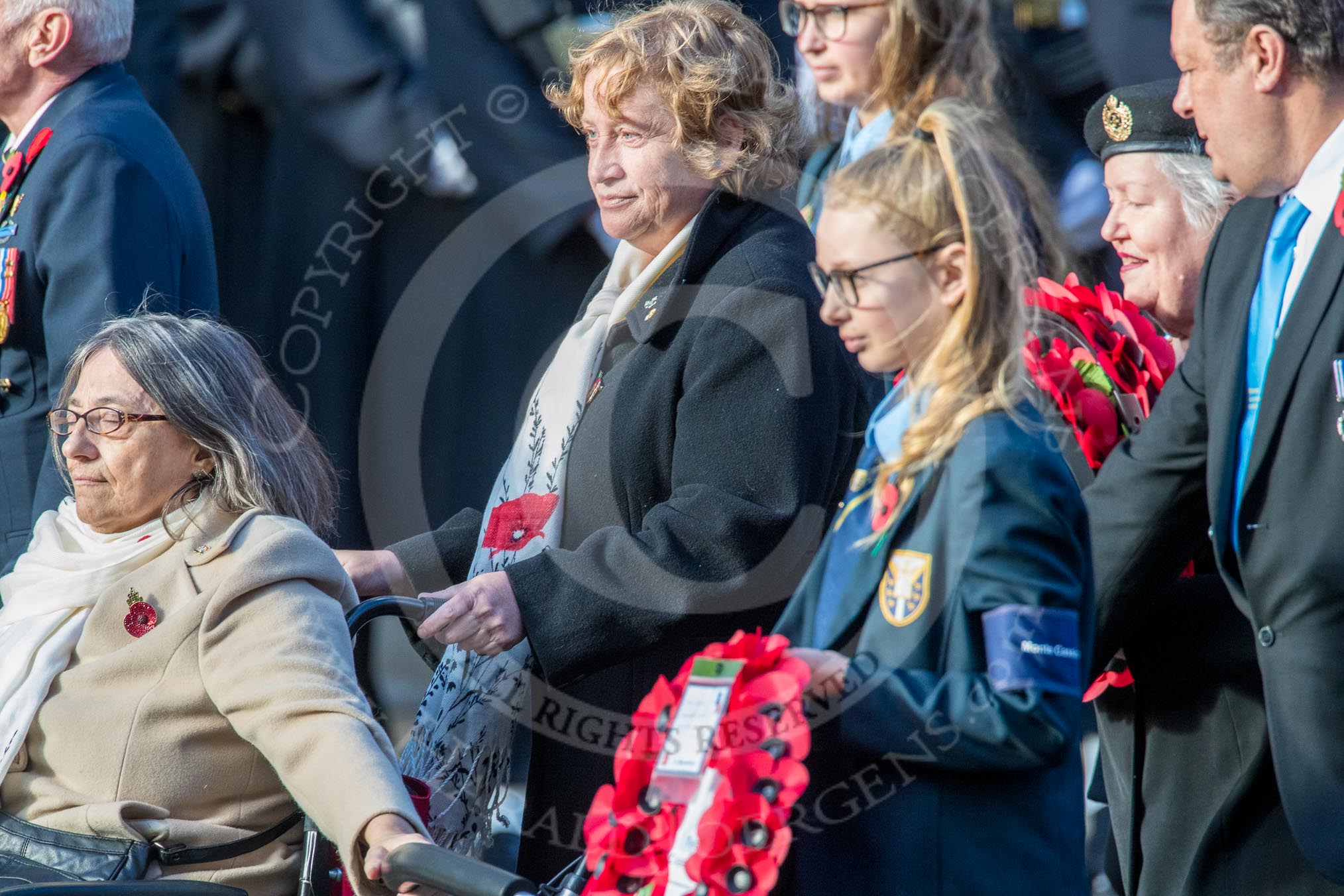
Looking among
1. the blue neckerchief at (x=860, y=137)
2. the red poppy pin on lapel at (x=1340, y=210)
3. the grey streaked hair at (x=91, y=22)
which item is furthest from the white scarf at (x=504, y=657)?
the grey streaked hair at (x=91, y=22)

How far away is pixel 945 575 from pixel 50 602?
60.5 inches

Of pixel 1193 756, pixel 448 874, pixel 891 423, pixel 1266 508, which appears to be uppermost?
pixel 891 423

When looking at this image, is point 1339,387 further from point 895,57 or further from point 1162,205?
point 1162,205

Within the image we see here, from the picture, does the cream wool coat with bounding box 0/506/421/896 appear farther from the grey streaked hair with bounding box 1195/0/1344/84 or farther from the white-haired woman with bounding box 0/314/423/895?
the grey streaked hair with bounding box 1195/0/1344/84

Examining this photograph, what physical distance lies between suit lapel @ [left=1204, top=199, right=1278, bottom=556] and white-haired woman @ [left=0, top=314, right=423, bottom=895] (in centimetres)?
118

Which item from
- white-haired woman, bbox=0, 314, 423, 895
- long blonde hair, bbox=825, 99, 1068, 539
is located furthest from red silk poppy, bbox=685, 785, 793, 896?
white-haired woman, bbox=0, 314, 423, 895

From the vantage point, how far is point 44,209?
3.44m

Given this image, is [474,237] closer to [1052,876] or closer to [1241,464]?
[1241,464]

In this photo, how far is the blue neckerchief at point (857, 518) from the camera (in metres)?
1.92

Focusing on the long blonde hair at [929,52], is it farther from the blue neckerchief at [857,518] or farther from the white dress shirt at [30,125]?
the white dress shirt at [30,125]

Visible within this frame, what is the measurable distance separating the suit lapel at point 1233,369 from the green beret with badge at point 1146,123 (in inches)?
20.8

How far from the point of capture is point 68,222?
341cm

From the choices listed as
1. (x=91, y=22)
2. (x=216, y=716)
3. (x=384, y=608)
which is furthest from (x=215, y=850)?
(x=91, y=22)

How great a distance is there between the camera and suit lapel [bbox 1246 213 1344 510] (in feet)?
6.79
